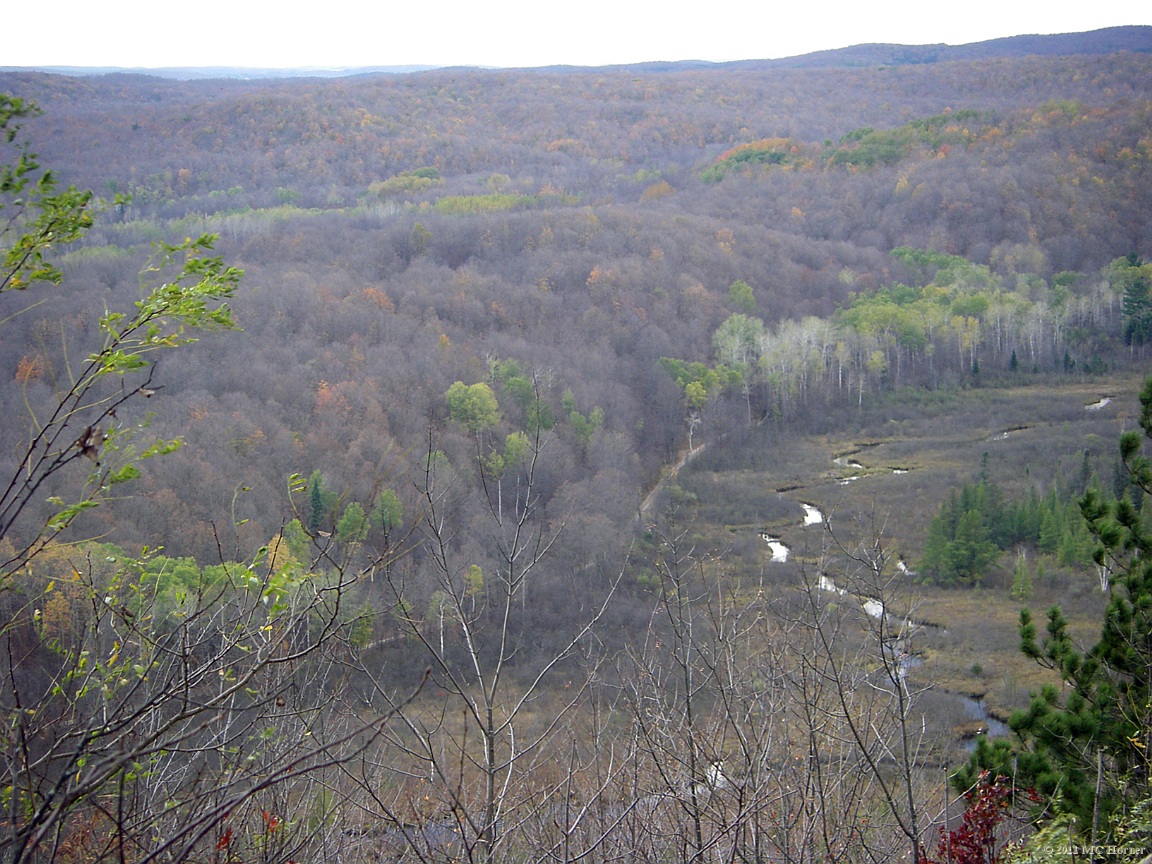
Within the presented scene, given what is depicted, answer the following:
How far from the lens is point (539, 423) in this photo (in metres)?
4.44

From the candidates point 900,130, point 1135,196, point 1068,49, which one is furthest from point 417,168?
point 1068,49

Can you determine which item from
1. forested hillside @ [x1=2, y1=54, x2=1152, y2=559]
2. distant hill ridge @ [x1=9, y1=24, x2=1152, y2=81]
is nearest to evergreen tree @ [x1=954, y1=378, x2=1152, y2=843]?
forested hillside @ [x1=2, y1=54, x2=1152, y2=559]

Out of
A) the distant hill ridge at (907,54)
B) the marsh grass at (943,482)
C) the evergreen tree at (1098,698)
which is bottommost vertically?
the marsh grass at (943,482)

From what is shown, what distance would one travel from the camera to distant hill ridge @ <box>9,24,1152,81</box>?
153 meters

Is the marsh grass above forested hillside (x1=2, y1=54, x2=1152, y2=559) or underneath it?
underneath

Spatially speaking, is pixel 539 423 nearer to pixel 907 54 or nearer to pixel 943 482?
pixel 943 482

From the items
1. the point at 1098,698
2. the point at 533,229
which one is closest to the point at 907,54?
the point at 533,229

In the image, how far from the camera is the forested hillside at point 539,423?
4.20 metres

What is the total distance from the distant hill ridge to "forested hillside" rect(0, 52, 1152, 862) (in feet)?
156

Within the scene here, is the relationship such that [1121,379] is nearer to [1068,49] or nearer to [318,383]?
[318,383]

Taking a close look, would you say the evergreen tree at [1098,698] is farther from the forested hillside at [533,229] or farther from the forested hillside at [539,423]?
the forested hillside at [533,229]

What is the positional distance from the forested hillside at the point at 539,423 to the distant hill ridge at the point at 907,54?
47.4 m

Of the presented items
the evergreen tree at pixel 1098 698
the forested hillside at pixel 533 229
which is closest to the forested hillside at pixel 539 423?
the forested hillside at pixel 533 229

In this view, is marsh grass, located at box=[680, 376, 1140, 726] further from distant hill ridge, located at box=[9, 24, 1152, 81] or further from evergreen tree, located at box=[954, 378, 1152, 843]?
distant hill ridge, located at box=[9, 24, 1152, 81]
